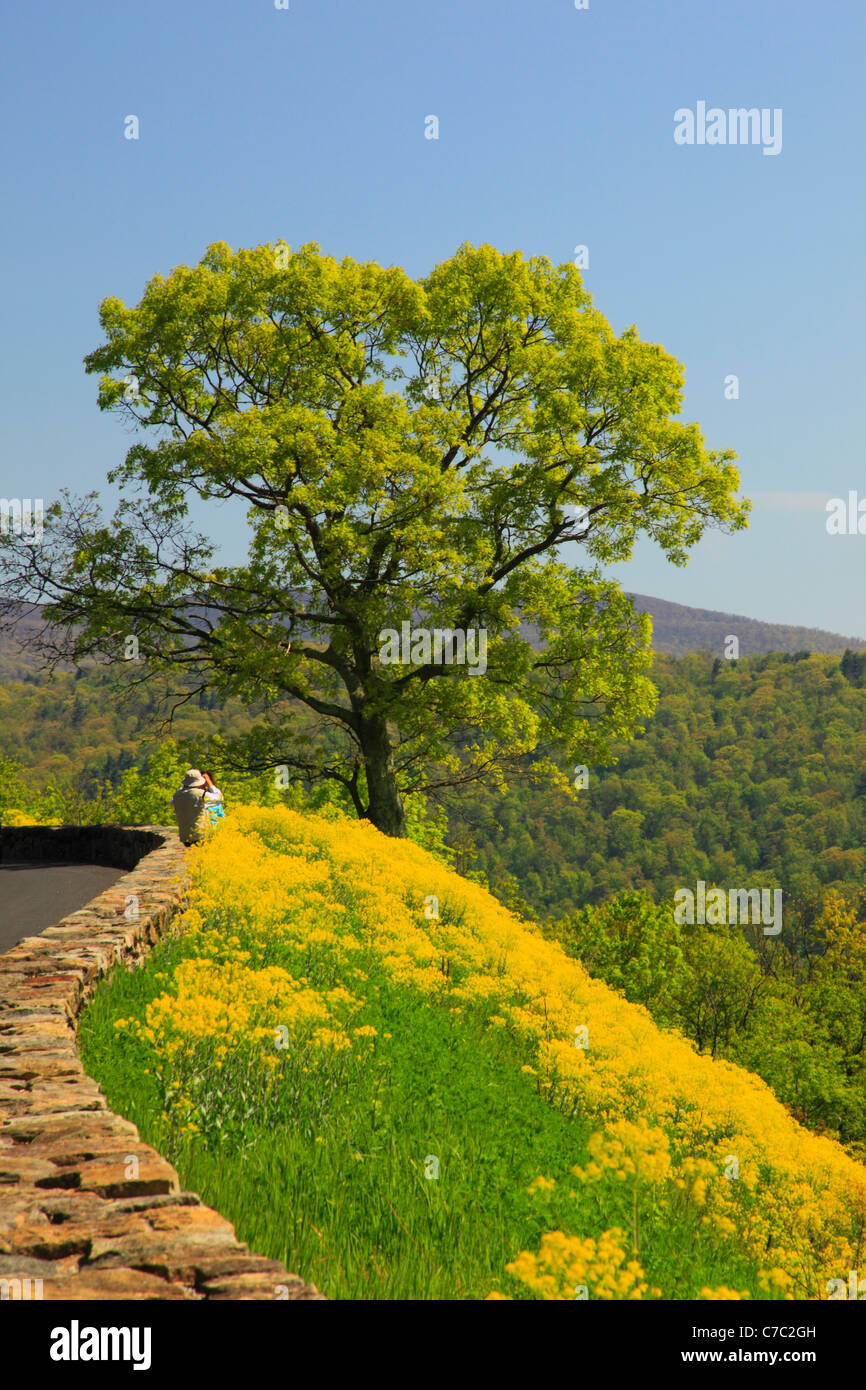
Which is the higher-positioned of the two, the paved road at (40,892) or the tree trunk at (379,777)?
the tree trunk at (379,777)

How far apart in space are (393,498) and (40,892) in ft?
31.1

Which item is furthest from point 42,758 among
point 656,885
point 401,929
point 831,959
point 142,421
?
point 401,929

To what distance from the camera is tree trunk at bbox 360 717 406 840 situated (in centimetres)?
2028

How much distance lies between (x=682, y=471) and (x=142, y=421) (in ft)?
35.8

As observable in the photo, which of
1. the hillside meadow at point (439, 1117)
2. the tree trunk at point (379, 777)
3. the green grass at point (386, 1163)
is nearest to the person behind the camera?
the green grass at point (386, 1163)

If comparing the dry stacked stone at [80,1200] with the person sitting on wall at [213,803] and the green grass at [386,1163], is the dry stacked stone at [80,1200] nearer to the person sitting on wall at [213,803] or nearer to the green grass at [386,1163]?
the green grass at [386,1163]

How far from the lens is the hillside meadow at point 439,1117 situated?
14.7 feet

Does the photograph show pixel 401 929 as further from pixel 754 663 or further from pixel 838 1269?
pixel 754 663

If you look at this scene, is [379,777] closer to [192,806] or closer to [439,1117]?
[192,806]

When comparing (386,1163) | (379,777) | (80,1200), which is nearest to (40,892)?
(379,777)

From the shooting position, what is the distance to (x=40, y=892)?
13250 mm

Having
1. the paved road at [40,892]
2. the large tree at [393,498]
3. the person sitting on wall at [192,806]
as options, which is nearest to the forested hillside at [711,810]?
the large tree at [393,498]

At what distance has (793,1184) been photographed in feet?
25.5

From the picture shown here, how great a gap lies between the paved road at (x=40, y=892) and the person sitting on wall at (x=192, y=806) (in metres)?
1.33
